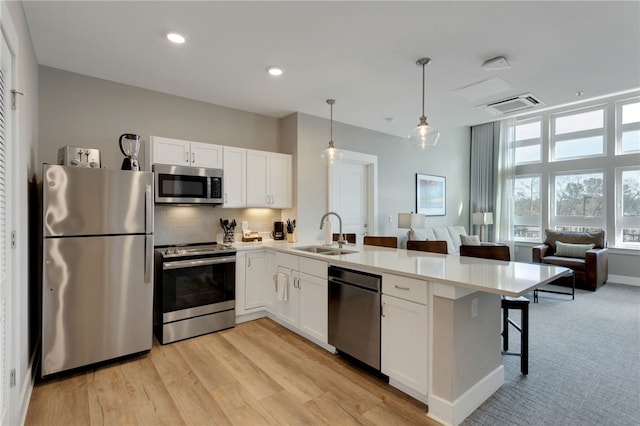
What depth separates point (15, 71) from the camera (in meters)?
1.88

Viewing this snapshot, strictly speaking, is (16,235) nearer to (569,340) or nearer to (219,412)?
(219,412)

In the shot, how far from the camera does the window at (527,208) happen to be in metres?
6.89

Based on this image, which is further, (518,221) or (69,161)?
(518,221)

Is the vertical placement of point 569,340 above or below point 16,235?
below

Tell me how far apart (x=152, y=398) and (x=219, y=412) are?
1.81ft

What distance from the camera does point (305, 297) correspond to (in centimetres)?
312

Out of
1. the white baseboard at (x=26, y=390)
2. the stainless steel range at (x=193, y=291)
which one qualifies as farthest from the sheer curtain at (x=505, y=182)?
the white baseboard at (x=26, y=390)

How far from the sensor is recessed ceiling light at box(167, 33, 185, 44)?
97.5 inches

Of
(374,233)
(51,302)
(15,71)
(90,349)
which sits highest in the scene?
(15,71)

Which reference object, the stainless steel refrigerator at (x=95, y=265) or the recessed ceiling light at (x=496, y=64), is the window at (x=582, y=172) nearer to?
the recessed ceiling light at (x=496, y=64)

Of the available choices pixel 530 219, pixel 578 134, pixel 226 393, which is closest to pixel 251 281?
pixel 226 393

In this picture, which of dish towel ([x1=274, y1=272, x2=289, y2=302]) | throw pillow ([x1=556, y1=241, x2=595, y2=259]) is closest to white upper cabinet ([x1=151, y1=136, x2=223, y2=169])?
dish towel ([x1=274, y1=272, x2=289, y2=302])

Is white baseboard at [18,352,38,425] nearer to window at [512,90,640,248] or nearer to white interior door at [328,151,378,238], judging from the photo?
white interior door at [328,151,378,238]

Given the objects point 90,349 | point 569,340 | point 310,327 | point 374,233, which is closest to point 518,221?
point 374,233
